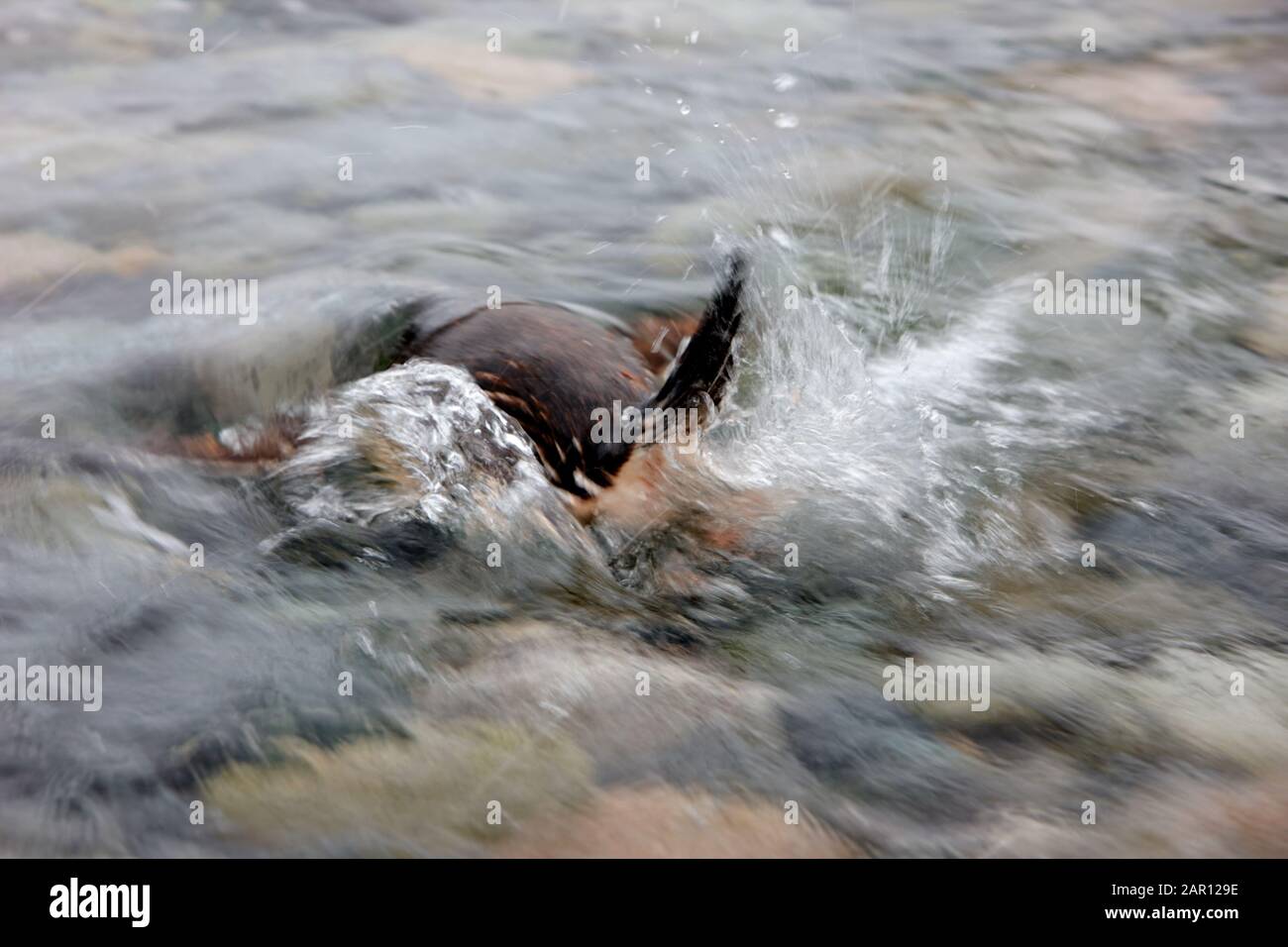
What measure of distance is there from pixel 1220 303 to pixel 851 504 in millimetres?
2384

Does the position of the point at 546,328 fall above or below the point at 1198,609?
above

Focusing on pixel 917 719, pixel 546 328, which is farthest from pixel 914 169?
pixel 917 719

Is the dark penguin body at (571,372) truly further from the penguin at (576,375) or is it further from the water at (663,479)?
the water at (663,479)

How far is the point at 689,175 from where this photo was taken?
6.02 metres

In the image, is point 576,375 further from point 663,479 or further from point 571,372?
point 663,479

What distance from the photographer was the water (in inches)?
98.3

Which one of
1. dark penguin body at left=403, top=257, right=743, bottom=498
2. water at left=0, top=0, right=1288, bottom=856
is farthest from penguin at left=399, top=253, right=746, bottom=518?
water at left=0, top=0, right=1288, bottom=856

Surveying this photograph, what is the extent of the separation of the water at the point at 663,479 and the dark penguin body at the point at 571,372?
0.39ft

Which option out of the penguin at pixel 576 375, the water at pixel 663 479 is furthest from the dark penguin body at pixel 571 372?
the water at pixel 663 479

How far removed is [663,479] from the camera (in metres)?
3.44

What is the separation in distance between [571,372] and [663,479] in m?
0.49

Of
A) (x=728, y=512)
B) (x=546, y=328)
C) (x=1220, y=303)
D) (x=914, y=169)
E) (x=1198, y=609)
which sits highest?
(x=914, y=169)
